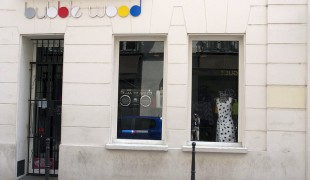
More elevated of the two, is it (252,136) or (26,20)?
(26,20)

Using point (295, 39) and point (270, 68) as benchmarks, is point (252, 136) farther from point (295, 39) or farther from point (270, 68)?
point (295, 39)

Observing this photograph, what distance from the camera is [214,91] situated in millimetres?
8266

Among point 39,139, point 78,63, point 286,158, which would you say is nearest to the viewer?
point 286,158

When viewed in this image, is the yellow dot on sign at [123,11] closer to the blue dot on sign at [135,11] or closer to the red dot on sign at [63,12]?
the blue dot on sign at [135,11]

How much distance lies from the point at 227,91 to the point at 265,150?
1441 mm

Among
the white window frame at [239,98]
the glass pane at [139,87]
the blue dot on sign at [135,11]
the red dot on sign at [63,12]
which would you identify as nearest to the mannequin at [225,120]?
the white window frame at [239,98]

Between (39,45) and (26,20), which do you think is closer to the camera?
(26,20)

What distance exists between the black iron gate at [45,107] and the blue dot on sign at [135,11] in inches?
76.9

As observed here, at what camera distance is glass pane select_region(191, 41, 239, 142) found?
26.8 feet

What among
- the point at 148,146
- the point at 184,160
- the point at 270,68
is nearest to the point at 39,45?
the point at 148,146

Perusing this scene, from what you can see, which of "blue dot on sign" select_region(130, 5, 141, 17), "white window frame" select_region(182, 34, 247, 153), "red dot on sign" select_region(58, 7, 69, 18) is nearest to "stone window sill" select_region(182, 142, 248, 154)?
"white window frame" select_region(182, 34, 247, 153)

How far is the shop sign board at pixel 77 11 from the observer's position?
8086mm

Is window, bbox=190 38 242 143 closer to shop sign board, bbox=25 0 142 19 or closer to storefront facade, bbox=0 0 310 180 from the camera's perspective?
storefront facade, bbox=0 0 310 180

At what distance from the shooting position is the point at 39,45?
29.7 ft
